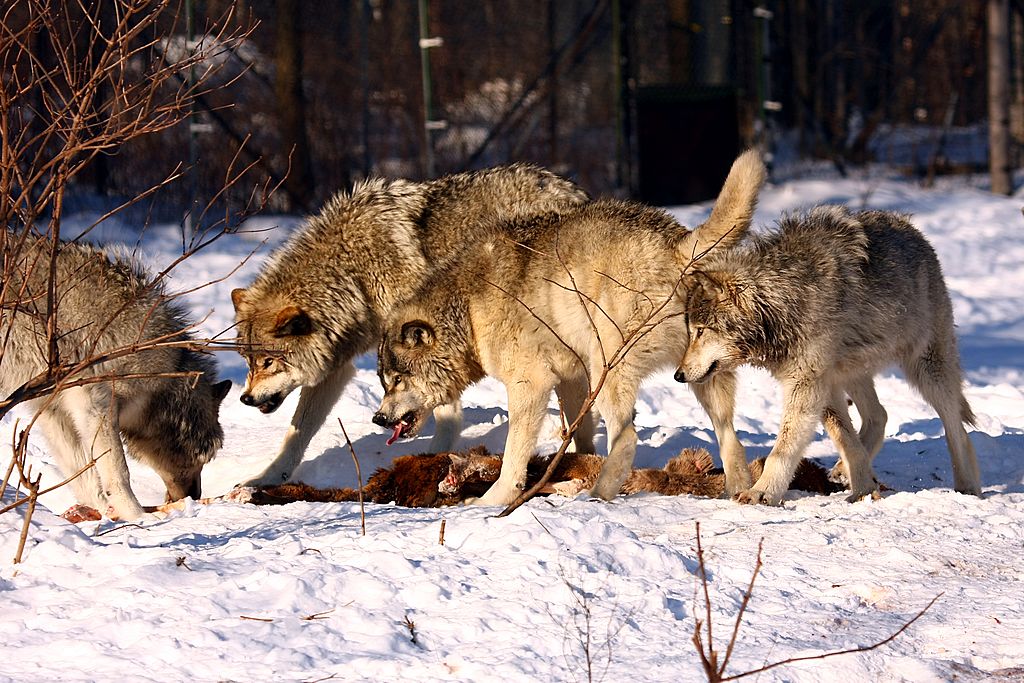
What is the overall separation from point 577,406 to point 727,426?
0.93m

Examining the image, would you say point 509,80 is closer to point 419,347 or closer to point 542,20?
point 542,20

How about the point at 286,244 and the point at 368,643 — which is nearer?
the point at 368,643

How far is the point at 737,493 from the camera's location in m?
5.85

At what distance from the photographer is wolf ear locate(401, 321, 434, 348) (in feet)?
20.3

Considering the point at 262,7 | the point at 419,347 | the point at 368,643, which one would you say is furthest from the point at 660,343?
the point at 262,7

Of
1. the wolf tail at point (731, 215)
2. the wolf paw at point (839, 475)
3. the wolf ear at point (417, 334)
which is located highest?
the wolf tail at point (731, 215)

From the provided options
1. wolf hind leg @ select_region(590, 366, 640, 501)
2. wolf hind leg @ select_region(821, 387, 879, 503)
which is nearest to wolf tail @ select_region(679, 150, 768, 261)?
wolf hind leg @ select_region(590, 366, 640, 501)

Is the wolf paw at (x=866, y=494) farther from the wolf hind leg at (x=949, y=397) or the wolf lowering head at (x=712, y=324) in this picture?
the wolf lowering head at (x=712, y=324)

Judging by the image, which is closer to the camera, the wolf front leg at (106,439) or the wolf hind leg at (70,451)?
the wolf front leg at (106,439)

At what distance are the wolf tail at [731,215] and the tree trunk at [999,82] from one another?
484 inches

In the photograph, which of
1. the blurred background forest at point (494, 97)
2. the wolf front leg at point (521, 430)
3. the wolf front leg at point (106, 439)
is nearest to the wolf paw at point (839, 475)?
the wolf front leg at point (521, 430)

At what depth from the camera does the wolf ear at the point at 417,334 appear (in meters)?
6.20

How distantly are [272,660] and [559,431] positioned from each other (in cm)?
402

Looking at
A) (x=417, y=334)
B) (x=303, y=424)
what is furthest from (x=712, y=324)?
(x=303, y=424)
